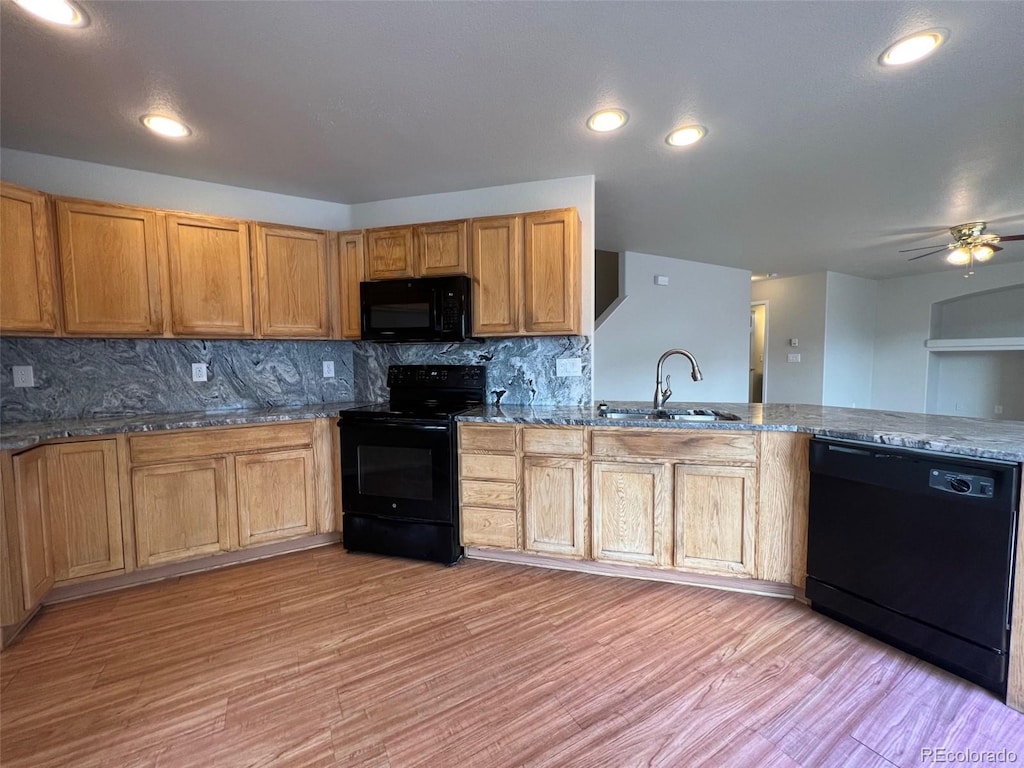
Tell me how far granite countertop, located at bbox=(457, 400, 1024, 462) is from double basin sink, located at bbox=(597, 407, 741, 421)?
5cm

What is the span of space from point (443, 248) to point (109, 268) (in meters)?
1.85

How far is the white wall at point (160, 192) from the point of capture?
2381 mm

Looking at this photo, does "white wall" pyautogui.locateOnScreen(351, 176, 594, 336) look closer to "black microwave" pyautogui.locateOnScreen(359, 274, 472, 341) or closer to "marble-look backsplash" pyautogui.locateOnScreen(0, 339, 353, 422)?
"black microwave" pyautogui.locateOnScreen(359, 274, 472, 341)

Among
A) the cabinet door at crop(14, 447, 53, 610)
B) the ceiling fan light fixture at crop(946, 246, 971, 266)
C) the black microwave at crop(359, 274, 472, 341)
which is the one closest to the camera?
the cabinet door at crop(14, 447, 53, 610)

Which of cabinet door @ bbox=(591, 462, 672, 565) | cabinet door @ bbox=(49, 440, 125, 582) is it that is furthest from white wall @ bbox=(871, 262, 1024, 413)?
cabinet door @ bbox=(49, 440, 125, 582)

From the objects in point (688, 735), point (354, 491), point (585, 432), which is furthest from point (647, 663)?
point (354, 491)

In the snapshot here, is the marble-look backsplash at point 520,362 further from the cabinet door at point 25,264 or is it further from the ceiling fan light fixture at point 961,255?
the ceiling fan light fixture at point 961,255

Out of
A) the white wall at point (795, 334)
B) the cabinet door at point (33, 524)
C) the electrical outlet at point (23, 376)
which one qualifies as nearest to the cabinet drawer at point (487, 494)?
the cabinet door at point (33, 524)

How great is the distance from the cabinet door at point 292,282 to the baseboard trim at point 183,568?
1341mm

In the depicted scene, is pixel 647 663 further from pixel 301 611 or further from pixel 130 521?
pixel 130 521

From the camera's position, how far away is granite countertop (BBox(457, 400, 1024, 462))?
161 cm

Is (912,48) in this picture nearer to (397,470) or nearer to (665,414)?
(665,414)

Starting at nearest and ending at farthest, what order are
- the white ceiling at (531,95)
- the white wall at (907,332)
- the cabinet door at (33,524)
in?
the white ceiling at (531,95), the cabinet door at (33,524), the white wall at (907,332)

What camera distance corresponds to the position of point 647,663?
5.66 feet
